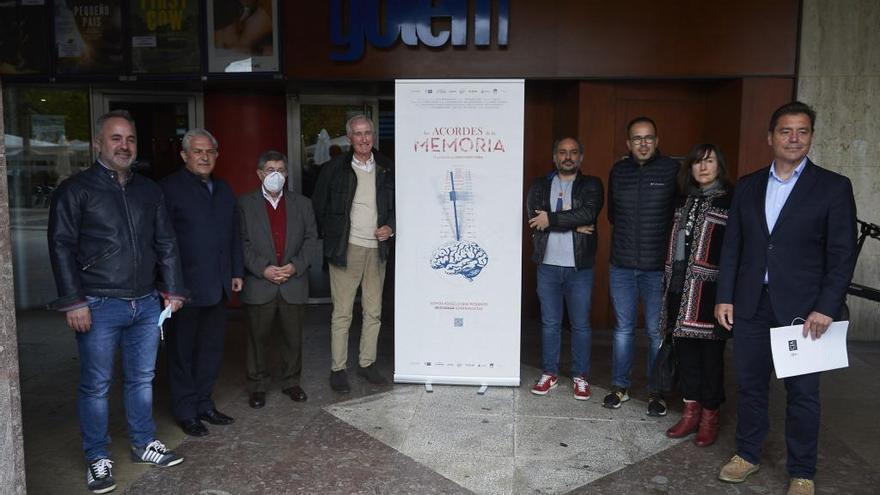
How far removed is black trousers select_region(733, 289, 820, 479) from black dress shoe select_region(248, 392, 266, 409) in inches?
112

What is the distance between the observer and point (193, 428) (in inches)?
163

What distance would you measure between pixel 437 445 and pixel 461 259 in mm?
1317

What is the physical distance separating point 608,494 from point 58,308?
270 centimetres

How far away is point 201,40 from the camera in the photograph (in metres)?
6.52

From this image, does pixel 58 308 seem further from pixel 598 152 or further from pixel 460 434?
pixel 598 152

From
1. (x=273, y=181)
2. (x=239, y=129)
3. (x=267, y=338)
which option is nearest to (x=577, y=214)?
(x=273, y=181)

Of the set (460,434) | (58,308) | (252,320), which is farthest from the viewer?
(252,320)

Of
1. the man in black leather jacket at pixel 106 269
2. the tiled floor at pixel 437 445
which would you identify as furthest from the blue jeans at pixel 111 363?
the tiled floor at pixel 437 445

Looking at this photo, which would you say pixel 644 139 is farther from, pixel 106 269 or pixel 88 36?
pixel 88 36

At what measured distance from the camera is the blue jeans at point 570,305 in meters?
4.67

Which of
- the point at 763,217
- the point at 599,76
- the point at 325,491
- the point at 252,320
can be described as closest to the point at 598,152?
the point at 599,76

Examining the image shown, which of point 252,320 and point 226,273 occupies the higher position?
point 226,273

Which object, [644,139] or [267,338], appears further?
[267,338]

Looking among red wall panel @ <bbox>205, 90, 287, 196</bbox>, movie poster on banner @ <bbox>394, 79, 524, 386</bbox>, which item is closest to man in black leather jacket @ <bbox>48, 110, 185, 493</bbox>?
movie poster on banner @ <bbox>394, 79, 524, 386</bbox>
